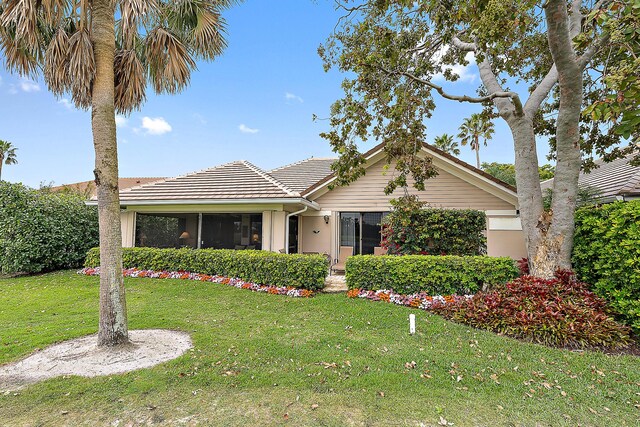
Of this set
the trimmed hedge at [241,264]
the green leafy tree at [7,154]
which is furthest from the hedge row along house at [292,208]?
the green leafy tree at [7,154]

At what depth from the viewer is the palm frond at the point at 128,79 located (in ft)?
19.3

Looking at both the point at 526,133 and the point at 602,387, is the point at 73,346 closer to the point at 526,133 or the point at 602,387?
the point at 602,387

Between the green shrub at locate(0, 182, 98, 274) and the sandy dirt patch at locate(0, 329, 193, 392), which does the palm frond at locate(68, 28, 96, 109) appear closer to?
the sandy dirt patch at locate(0, 329, 193, 392)

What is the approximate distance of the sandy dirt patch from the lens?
4.29 metres

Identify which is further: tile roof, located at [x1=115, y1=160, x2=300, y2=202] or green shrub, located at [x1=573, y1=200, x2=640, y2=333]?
tile roof, located at [x1=115, y1=160, x2=300, y2=202]

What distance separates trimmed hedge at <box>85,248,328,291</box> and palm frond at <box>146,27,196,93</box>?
5.34m

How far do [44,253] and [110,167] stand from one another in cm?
1074

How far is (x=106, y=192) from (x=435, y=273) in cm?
720

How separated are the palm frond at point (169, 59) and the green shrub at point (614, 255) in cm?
861

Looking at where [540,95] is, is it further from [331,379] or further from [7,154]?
[7,154]

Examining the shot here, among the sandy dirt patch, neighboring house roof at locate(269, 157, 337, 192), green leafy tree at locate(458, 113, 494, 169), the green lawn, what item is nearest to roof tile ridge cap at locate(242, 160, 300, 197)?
neighboring house roof at locate(269, 157, 337, 192)

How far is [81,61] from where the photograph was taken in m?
5.04

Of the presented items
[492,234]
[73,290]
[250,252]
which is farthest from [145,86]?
[492,234]

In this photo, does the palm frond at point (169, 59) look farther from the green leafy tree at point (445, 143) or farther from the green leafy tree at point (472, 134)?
the green leafy tree at point (445, 143)
